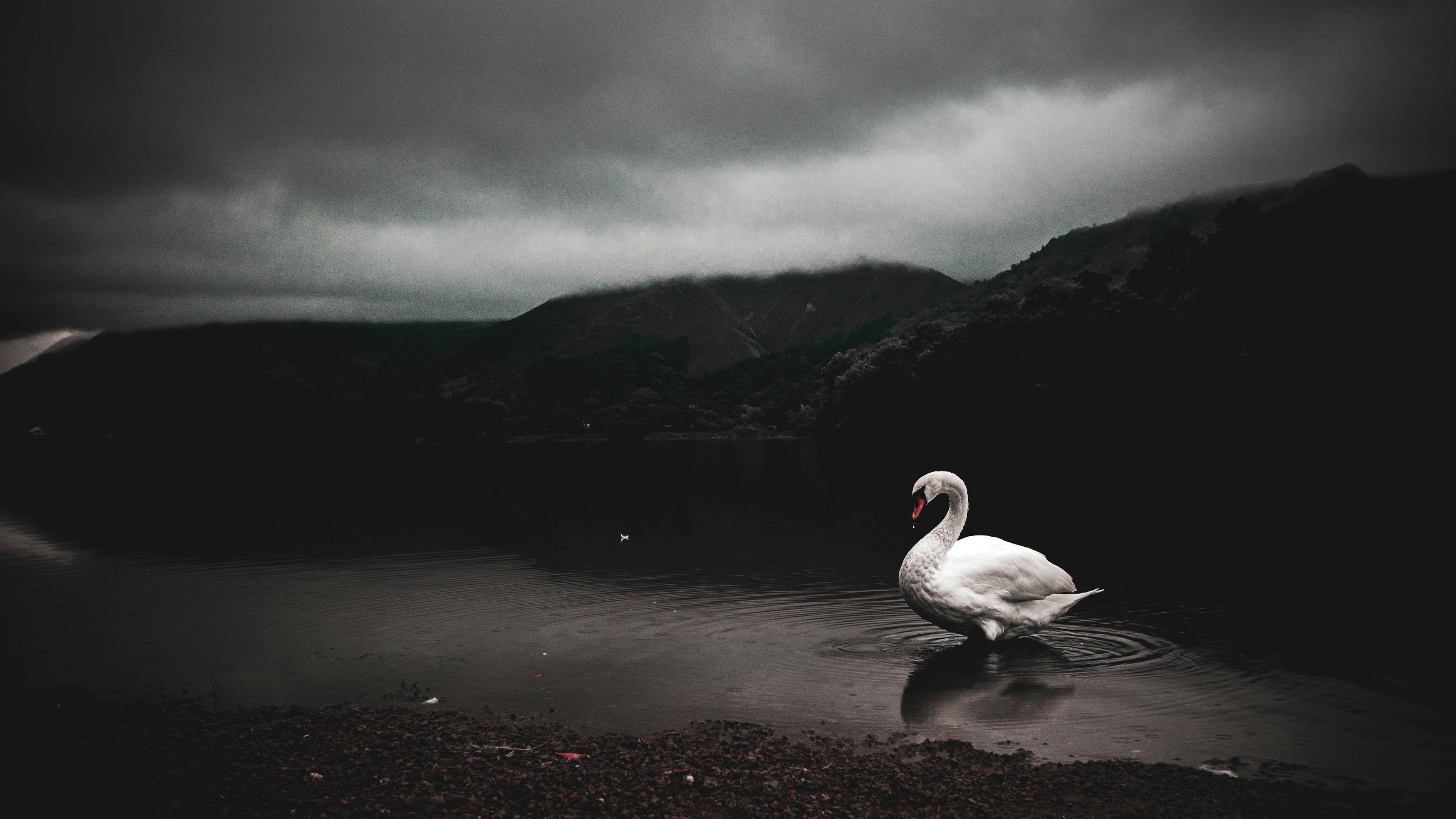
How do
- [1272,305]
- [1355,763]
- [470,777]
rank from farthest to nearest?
[1272,305], [1355,763], [470,777]

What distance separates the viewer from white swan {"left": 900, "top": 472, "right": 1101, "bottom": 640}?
49.7 ft

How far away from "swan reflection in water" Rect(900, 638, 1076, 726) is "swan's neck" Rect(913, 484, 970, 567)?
5.28 feet

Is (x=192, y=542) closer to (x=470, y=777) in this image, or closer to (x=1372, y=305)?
(x=470, y=777)

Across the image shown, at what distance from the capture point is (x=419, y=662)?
15.8 meters

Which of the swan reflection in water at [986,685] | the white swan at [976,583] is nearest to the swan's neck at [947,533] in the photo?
the white swan at [976,583]

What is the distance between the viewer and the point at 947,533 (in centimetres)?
1595

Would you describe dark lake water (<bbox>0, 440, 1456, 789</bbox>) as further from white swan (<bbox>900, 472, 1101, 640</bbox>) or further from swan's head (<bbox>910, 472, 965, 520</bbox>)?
swan's head (<bbox>910, 472, 965, 520</bbox>)

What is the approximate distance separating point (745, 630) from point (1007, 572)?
17.2 feet

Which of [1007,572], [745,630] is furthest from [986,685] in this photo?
[745,630]

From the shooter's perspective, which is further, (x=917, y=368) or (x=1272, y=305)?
(x=917, y=368)

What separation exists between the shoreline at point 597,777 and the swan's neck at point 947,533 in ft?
15.5

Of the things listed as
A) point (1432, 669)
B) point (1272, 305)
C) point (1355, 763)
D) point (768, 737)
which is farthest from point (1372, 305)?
point (768, 737)

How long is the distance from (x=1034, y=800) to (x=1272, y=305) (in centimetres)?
6423

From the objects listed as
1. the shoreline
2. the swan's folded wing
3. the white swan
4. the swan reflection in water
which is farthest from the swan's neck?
the shoreline
